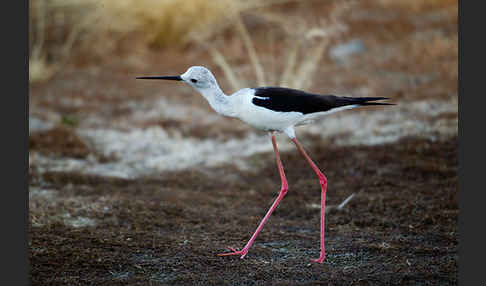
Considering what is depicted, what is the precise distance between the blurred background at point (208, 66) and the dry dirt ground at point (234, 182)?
0.05 m

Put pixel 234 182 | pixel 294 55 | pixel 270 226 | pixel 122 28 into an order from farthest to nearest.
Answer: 1. pixel 122 28
2. pixel 294 55
3. pixel 234 182
4. pixel 270 226

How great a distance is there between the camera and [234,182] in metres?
6.54

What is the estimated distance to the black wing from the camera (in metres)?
4.11

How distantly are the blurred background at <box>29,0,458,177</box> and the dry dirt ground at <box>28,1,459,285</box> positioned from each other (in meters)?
0.05

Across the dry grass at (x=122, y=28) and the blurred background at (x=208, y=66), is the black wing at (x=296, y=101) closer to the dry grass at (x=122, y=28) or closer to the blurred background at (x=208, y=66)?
the blurred background at (x=208, y=66)

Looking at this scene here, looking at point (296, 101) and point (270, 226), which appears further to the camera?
point (270, 226)

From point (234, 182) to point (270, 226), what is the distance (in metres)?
1.54

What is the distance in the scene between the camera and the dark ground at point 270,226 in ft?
12.9

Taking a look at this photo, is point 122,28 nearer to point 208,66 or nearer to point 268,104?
point 208,66

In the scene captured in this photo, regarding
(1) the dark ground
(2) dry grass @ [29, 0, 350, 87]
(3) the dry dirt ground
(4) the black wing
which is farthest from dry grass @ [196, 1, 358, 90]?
(4) the black wing

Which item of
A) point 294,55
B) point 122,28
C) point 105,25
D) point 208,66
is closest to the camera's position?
point 294,55

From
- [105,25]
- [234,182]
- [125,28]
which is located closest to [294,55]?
[234,182]

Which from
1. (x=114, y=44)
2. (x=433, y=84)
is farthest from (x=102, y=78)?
(x=433, y=84)

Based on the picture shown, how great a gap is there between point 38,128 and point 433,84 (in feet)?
20.4
